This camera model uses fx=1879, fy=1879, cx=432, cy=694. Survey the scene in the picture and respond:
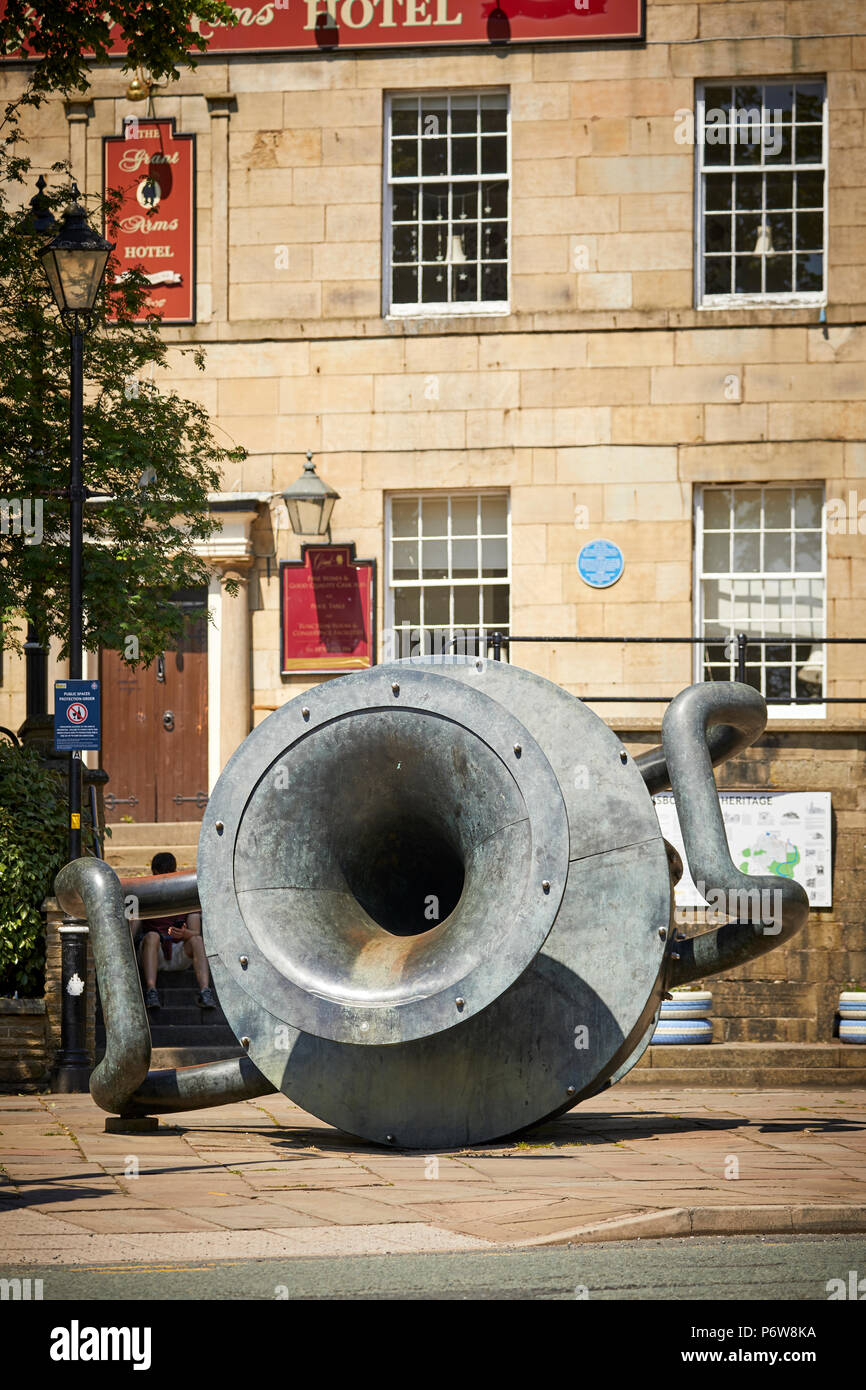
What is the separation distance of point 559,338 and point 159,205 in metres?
4.48

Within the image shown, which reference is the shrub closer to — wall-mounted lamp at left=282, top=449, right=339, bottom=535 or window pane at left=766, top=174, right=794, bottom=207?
wall-mounted lamp at left=282, top=449, right=339, bottom=535

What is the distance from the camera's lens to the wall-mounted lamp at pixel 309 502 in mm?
18938

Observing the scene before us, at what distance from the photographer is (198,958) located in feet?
49.8

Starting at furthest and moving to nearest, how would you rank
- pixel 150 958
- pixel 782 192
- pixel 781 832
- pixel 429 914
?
pixel 782 192, pixel 781 832, pixel 150 958, pixel 429 914

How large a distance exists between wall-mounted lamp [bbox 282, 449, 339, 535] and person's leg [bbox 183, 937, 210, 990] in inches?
211

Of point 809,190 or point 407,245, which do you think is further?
point 407,245

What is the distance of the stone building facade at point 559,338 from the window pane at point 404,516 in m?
0.04

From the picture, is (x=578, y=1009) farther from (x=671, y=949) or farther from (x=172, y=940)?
(x=172, y=940)

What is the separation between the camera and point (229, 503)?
19.2 meters

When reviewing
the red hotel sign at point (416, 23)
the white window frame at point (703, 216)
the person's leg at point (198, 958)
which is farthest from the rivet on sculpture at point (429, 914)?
the red hotel sign at point (416, 23)

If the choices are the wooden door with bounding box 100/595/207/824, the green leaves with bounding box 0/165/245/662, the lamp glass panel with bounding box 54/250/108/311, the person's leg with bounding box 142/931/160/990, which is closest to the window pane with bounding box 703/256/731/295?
the green leaves with bounding box 0/165/245/662

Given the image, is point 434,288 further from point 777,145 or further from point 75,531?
point 75,531

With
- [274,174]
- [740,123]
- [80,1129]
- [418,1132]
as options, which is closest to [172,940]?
[80,1129]

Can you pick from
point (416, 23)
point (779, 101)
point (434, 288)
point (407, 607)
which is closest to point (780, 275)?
point (779, 101)
